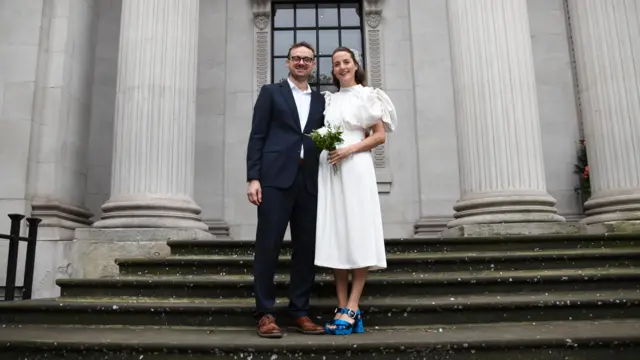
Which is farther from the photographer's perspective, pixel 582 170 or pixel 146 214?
pixel 582 170

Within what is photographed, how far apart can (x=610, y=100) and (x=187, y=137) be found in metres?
6.52

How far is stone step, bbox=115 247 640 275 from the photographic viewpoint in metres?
5.46

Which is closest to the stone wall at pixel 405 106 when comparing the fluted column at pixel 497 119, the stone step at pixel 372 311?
the fluted column at pixel 497 119

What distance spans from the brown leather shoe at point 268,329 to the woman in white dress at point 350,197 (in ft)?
1.34

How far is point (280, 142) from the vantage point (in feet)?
13.2

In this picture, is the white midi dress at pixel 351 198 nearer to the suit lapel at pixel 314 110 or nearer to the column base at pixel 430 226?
the suit lapel at pixel 314 110

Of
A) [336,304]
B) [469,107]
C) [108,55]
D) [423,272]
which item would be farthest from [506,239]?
[108,55]

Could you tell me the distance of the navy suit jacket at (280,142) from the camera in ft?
13.0

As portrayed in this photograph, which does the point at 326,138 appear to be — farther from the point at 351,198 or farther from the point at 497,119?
the point at 497,119

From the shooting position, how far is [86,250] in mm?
6527

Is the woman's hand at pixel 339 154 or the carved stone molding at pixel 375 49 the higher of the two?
the carved stone molding at pixel 375 49

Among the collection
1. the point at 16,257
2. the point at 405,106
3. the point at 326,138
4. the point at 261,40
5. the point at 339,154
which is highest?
the point at 261,40

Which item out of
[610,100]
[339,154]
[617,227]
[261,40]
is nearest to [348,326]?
[339,154]

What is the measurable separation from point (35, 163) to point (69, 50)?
6.04ft
